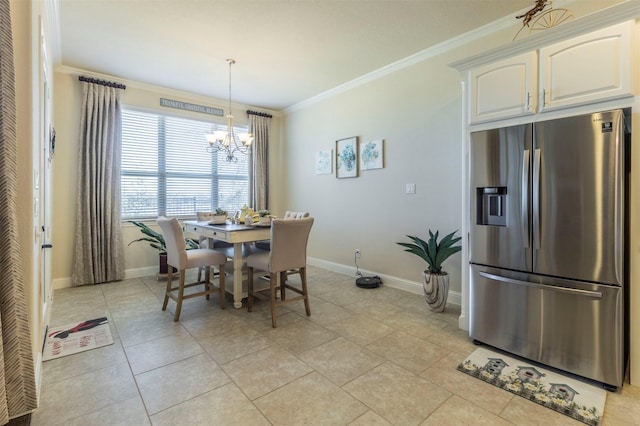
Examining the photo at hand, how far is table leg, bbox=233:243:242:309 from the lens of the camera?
3.06 meters

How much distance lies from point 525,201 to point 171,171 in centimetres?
455

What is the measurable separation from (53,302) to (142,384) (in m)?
2.28

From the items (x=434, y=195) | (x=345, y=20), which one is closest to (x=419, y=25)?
(x=345, y=20)

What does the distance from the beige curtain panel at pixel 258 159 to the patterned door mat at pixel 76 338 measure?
3.06 meters

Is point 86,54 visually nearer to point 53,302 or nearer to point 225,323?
point 53,302

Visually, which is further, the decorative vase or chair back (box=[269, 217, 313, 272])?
the decorative vase

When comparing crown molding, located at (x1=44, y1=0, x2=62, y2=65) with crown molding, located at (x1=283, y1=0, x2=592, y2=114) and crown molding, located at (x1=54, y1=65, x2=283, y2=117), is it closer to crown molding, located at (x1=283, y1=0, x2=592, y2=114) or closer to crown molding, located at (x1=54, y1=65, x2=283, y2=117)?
crown molding, located at (x1=54, y1=65, x2=283, y2=117)

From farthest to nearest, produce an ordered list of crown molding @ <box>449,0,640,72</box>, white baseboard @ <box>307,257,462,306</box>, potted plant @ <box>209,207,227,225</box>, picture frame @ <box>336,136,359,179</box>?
picture frame @ <box>336,136,359,179</box> → potted plant @ <box>209,207,227,225</box> → white baseboard @ <box>307,257,462,306</box> → crown molding @ <box>449,0,640,72</box>

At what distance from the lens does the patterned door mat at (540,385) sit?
1.61m

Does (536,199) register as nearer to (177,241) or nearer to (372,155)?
(372,155)

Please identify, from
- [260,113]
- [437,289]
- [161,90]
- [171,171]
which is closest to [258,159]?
[260,113]

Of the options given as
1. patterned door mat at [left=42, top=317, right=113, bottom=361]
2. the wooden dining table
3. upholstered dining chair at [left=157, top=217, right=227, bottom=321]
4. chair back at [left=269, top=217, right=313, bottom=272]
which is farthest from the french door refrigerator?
patterned door mat at [left=42, top=317, right=113, bottom=361]

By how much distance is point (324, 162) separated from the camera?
4816 millimetres

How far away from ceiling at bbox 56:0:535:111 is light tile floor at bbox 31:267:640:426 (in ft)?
8.99
